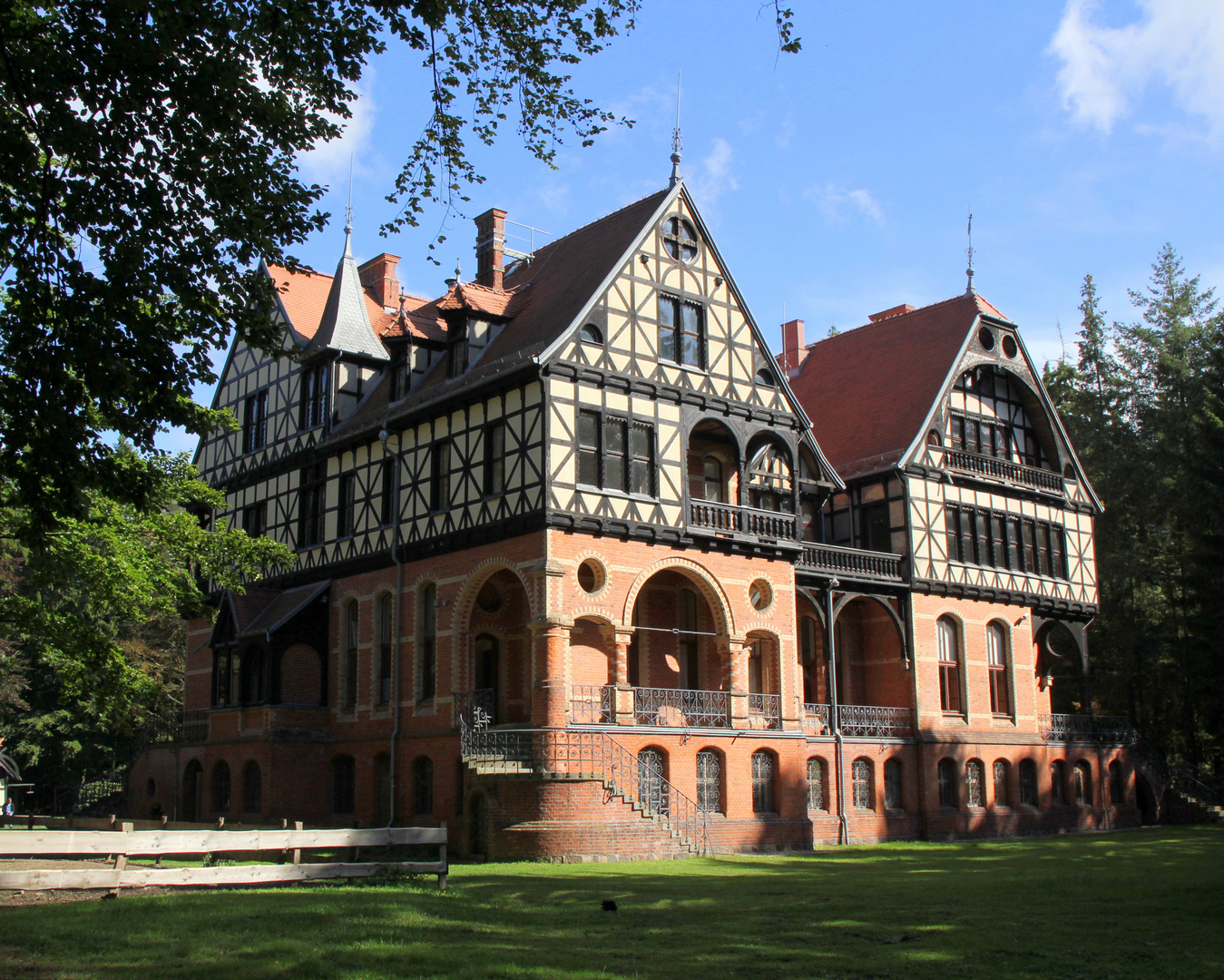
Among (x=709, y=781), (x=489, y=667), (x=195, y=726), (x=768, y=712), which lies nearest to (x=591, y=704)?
(x=709, y=781)

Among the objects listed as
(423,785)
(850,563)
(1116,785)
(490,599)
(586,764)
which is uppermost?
(850,563)

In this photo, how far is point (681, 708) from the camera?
26.9 metres

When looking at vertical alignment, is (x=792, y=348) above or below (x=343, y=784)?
above

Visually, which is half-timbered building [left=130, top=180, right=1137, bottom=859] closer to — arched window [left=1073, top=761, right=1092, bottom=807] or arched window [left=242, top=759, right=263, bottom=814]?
arched window [left=1073, top=761, right=1092, bottom=807]

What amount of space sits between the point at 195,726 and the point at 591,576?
14261 mm

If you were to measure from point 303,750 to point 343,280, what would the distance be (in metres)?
13.2

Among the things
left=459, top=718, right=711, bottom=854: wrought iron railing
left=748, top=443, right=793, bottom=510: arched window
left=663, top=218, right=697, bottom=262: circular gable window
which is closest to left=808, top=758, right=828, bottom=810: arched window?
left=459, top=718, right=711, bottom=854: wrought iron railing

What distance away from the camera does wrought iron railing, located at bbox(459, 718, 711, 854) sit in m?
23.6

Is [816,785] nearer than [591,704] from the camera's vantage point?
No

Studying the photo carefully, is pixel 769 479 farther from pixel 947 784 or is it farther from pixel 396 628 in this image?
pixel 396 628

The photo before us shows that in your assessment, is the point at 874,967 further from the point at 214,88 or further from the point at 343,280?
the point at 343,280

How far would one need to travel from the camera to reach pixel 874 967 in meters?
9.73

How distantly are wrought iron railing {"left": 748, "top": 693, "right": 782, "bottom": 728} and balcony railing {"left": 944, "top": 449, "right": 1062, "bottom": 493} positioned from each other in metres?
10.4

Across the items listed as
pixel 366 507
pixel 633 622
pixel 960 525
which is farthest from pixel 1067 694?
pixel 366 507
